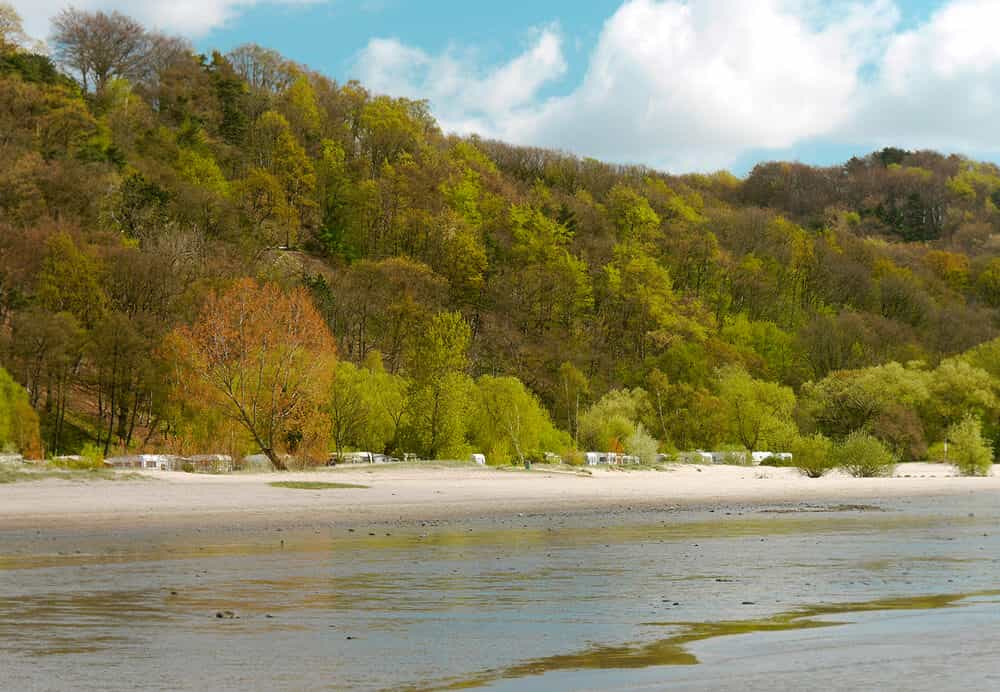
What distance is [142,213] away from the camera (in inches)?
3282

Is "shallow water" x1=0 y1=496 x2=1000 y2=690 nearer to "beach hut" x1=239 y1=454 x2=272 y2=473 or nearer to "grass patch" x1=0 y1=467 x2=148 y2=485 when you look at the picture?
"grass patch" x1=0 y1=467 x2=148 y2=485

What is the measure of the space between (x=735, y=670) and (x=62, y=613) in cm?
690

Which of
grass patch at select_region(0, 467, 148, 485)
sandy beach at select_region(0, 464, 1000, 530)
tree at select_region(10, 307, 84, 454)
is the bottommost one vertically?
sandy beach at select_region(0, 464, 1000, 530)

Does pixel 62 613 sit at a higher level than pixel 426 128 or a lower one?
lower

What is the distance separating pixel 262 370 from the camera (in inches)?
1586

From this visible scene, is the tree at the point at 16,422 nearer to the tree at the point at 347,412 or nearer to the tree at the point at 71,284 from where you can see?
the tree at the point at 71,284

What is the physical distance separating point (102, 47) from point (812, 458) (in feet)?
280

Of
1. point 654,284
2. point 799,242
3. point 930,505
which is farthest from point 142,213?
point 799,242

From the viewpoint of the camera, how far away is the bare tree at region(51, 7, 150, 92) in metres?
104

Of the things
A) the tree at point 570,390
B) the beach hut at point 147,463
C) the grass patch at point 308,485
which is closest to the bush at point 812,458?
the grass patch at point 308,485

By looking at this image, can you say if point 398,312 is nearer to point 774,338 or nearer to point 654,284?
point 654,284

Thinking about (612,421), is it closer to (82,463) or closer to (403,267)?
(403,267)

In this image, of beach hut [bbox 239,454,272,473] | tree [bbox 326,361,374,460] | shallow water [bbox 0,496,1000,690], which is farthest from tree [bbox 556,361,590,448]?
shallow water [bbox 0,496,1000,690]

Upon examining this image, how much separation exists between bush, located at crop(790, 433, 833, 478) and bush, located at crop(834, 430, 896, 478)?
498 mm
